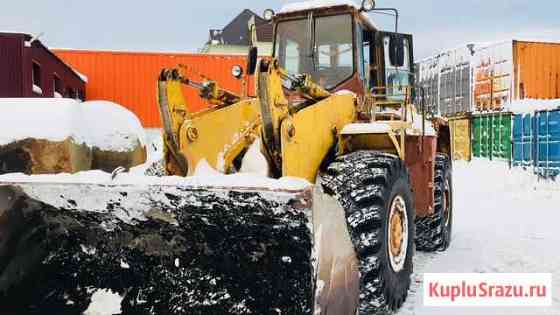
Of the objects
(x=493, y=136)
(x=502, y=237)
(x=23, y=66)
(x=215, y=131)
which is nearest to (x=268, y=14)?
(x=215, y=131)

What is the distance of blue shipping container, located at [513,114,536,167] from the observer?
15.0 meters

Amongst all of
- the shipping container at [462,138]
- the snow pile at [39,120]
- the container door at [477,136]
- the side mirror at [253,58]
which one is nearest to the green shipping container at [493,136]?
the container door at [477,136]

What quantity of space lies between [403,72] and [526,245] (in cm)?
276

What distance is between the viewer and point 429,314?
433cm

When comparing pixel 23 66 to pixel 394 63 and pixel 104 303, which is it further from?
pixel 104 303

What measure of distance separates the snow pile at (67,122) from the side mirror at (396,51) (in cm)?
245

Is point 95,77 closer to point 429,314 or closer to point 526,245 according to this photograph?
point 526,245

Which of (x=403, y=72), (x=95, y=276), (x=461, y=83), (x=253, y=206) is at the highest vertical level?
(x=461, y=83)

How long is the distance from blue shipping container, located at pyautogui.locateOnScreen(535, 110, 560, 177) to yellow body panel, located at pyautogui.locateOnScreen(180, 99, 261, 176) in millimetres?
11616

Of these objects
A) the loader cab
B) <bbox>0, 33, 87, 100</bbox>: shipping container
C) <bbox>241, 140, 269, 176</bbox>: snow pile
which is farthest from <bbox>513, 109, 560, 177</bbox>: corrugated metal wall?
<bbox>0, 33, 87, 100</bbox>: shipping container

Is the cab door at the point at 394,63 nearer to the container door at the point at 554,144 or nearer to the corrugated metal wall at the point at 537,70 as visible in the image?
the container door at the point at 554,144

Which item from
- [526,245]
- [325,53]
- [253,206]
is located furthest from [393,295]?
[526,245]

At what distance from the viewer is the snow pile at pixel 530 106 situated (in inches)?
576

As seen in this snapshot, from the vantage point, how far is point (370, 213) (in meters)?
3.80
